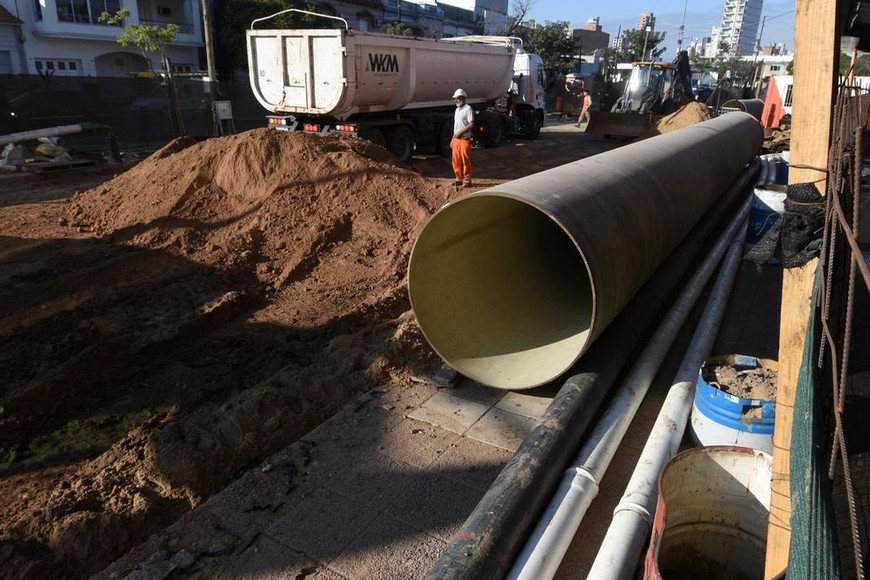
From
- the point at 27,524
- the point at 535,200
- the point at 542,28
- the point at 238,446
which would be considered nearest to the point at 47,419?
the point at 27,524

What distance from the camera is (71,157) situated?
14531mm

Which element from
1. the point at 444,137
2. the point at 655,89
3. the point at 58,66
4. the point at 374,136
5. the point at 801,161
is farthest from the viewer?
the point at 58,66

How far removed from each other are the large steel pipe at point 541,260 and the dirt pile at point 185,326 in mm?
688

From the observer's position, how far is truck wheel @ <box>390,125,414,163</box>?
1491cm

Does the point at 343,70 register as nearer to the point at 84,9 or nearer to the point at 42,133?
the point at 42,133

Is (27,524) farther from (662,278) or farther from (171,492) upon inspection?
(662,278)

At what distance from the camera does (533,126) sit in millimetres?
22188

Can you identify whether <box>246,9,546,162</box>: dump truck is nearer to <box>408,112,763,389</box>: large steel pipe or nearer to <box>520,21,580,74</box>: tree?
<box>408,112,763,389</box>: large steel pipe

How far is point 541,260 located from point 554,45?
130 ft

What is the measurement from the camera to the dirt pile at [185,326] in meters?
3.97

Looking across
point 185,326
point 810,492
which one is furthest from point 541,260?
point 810,492

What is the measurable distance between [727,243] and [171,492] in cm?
723

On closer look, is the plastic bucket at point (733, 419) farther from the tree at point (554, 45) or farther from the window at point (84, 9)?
the tree at point (554, 45)

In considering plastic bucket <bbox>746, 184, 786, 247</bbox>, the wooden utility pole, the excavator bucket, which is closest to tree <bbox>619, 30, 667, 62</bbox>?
the excavator bucket
